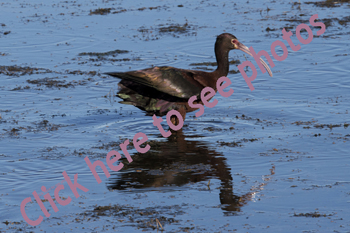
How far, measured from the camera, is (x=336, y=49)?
1450 centimetres

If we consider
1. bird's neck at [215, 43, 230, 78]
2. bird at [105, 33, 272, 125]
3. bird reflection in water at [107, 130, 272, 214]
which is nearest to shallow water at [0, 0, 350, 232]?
bird reflection in water at [107, 130, 272, 214]

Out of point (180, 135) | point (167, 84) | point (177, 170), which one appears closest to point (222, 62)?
point (167, 84)

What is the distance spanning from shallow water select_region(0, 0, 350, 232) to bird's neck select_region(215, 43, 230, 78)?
91cm

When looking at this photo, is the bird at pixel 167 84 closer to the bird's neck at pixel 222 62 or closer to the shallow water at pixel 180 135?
the bird's neck at pixel 222 62

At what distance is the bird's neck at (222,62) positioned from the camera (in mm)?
9586

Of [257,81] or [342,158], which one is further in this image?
[257,81]

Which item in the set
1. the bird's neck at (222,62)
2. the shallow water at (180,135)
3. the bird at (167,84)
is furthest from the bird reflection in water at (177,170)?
the bird's neck at (222,62)

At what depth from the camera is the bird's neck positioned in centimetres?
959

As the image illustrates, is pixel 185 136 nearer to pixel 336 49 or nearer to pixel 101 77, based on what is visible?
pixel 101 77

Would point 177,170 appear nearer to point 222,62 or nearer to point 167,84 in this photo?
point 167,84

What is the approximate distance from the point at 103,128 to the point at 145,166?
81.8 inches

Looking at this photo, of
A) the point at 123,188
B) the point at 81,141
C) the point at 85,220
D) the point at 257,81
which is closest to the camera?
the point at 85,220

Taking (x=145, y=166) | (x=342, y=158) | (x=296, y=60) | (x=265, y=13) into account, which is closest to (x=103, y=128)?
(x=145, y=166)

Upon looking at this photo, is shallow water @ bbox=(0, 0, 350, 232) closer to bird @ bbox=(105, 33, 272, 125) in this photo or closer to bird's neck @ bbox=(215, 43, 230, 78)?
bird @ bbox=(105, 33, 272, 125)
